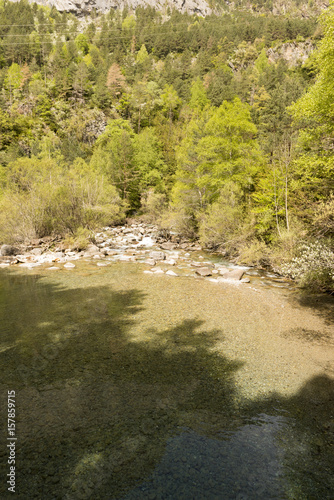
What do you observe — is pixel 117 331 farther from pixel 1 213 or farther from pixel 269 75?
pixel 269 75

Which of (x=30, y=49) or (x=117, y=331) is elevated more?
(x=30, y=49)

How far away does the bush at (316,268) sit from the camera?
10273 millimetres

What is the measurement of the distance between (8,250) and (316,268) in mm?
21475

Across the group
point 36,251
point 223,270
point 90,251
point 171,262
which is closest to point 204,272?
point 223,270

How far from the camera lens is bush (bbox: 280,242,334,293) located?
10.3 metres

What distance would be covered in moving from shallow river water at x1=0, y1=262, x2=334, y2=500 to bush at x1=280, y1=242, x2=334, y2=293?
1.41 metres

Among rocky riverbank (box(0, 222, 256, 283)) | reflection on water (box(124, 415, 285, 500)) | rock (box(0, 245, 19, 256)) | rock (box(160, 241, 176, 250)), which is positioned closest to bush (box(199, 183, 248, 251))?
rocky riverbank (box(0, 222, 256, 283))

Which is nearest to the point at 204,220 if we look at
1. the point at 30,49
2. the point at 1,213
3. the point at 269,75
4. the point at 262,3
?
the point at 1,213

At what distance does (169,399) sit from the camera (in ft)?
18.1

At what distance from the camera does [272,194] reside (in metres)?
17.1

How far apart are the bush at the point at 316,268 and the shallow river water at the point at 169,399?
141 cm

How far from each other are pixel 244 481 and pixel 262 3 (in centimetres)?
23037

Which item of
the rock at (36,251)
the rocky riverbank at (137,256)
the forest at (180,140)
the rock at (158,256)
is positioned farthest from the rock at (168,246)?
the rock at (36,251)

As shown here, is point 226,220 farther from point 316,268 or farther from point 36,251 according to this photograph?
point 36,251
